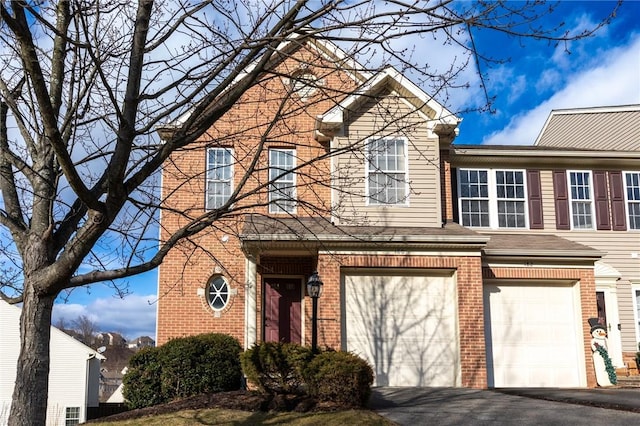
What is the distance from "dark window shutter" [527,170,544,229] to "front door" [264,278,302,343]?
21.9ft

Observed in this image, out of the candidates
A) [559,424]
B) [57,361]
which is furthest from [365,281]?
[57,361]

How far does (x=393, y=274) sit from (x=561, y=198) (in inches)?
251

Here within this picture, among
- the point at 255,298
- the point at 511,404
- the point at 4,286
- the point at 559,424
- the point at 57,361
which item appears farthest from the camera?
the point at 57,361

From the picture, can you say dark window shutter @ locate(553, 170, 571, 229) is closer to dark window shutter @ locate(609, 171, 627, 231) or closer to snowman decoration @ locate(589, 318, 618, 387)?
dark window shutter @ locate(609, 171, 627, 231)

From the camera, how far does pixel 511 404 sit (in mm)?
11352

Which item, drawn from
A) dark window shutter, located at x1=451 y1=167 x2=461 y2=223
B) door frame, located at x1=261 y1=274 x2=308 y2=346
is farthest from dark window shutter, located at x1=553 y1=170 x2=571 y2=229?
door frame, located at x1=261 y1=274 x2=308 y2=346

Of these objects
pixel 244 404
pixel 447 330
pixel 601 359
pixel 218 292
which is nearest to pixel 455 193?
pixel 447 330

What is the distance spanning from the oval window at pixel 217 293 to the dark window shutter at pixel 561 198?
9089 mm

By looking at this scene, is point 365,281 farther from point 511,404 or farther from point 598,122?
point 598,122

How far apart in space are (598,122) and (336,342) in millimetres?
14526

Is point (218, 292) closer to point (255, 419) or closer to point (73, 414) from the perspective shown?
point (255, 419)

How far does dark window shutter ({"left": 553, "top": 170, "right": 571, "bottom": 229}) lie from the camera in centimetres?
1797

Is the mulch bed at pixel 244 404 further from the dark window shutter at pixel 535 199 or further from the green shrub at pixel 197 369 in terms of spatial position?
the dark window shutter at pixel 535 199

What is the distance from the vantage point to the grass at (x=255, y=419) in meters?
9.44
